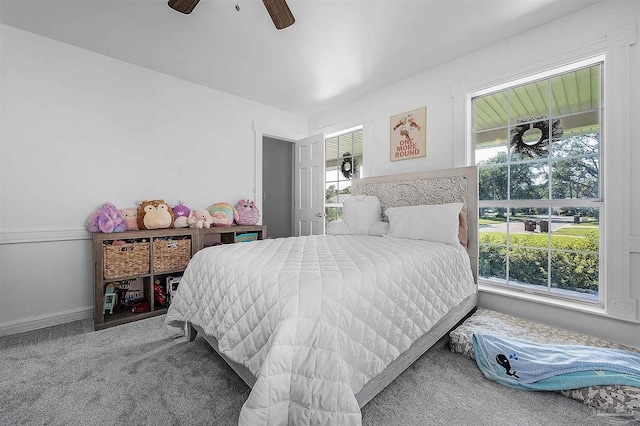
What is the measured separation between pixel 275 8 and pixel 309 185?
2683 mm

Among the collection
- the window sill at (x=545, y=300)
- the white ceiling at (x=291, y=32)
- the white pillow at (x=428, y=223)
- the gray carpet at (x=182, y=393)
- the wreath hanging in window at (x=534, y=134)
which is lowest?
the gray carpet at (x=182, y=393)

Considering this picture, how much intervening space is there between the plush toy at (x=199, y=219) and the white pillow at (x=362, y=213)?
5.15ft

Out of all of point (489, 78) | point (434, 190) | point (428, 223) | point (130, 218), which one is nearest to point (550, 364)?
point (428, 223)

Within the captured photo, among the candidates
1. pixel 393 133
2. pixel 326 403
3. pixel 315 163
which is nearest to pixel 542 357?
pixel 326 403

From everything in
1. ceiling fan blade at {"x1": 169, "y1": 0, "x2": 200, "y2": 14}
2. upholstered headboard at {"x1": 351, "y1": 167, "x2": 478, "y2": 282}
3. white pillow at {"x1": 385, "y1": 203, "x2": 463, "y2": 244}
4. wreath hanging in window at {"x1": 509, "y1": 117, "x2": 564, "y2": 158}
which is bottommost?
white pillow at {"x1": 385, "y1": 203, "x2": 463, "y2": 244}

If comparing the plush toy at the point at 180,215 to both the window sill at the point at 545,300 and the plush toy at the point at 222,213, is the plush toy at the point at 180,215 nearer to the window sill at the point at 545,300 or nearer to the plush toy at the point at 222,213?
the plush toy at the point at 222,213

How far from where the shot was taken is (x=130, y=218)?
2.65 metres

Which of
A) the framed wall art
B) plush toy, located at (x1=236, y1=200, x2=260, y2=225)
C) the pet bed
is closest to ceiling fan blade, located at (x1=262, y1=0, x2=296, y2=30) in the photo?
the framed wall art

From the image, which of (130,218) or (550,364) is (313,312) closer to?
(550,364)

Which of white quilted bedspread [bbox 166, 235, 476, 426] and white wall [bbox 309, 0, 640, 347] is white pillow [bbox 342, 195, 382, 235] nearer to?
white wall [bbox 309, 0, 640, 347]

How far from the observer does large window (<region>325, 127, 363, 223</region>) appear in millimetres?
3873

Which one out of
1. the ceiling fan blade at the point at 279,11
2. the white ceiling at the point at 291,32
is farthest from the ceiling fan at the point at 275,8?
the white ceiling at the point at 291,32

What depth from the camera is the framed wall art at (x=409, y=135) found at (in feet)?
9.84

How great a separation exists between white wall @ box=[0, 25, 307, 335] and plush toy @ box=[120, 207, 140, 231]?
0.13 m
